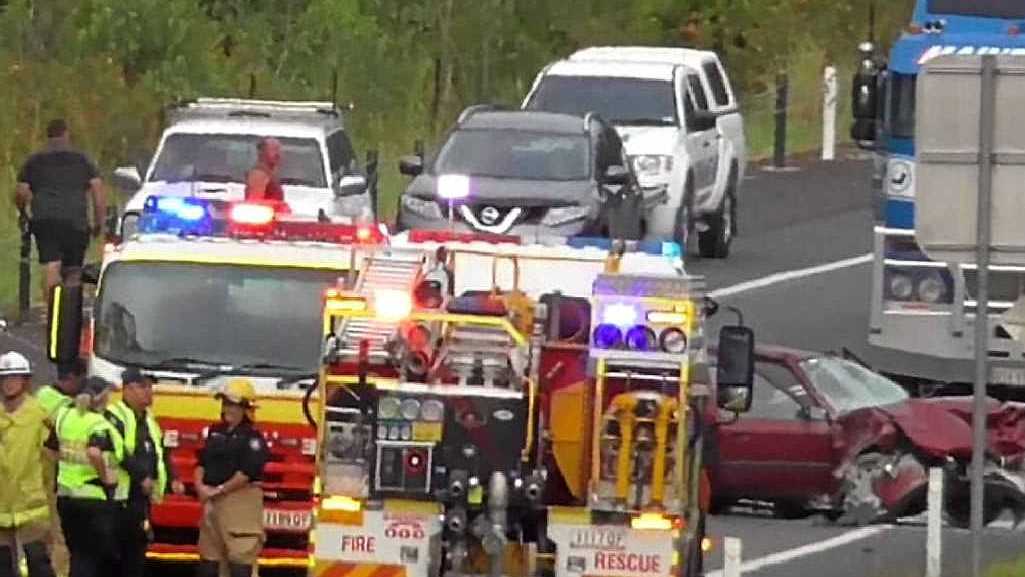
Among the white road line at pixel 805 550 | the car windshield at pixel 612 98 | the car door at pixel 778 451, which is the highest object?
the car windshield at pixel 612 98

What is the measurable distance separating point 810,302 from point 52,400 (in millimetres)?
14365

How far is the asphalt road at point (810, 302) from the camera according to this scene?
18.8m

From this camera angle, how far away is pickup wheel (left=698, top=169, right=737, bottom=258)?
3119 centimetres

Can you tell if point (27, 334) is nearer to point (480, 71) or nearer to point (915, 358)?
point (915, 358)

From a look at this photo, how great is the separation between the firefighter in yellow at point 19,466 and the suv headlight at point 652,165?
14104 millimetres

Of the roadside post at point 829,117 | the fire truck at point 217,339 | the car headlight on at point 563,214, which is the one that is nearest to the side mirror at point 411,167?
the car headlight on at point 563,214

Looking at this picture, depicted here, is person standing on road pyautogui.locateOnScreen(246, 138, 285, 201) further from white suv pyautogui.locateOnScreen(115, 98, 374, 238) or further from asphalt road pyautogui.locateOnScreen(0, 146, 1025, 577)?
white suv pyautogui.locateOnScreen(115, 98, 374, 238)

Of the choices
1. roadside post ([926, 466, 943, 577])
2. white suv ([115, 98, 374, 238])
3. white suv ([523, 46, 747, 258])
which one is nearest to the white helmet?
roadside post ([926, 466, 943, 577])

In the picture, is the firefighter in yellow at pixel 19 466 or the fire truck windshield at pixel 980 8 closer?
the firefighter in yellow at pixel 19 466

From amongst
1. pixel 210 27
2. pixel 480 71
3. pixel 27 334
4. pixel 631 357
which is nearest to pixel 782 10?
pixel 480 71

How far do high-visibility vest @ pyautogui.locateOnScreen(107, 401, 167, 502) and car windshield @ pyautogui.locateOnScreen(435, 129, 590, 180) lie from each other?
10.9 meters

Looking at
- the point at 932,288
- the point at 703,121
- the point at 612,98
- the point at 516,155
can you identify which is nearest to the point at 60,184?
the point at 516,155

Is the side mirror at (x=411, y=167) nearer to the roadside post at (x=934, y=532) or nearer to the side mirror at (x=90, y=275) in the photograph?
the side mirror at (x=90, y=275)

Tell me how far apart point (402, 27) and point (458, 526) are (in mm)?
26043
